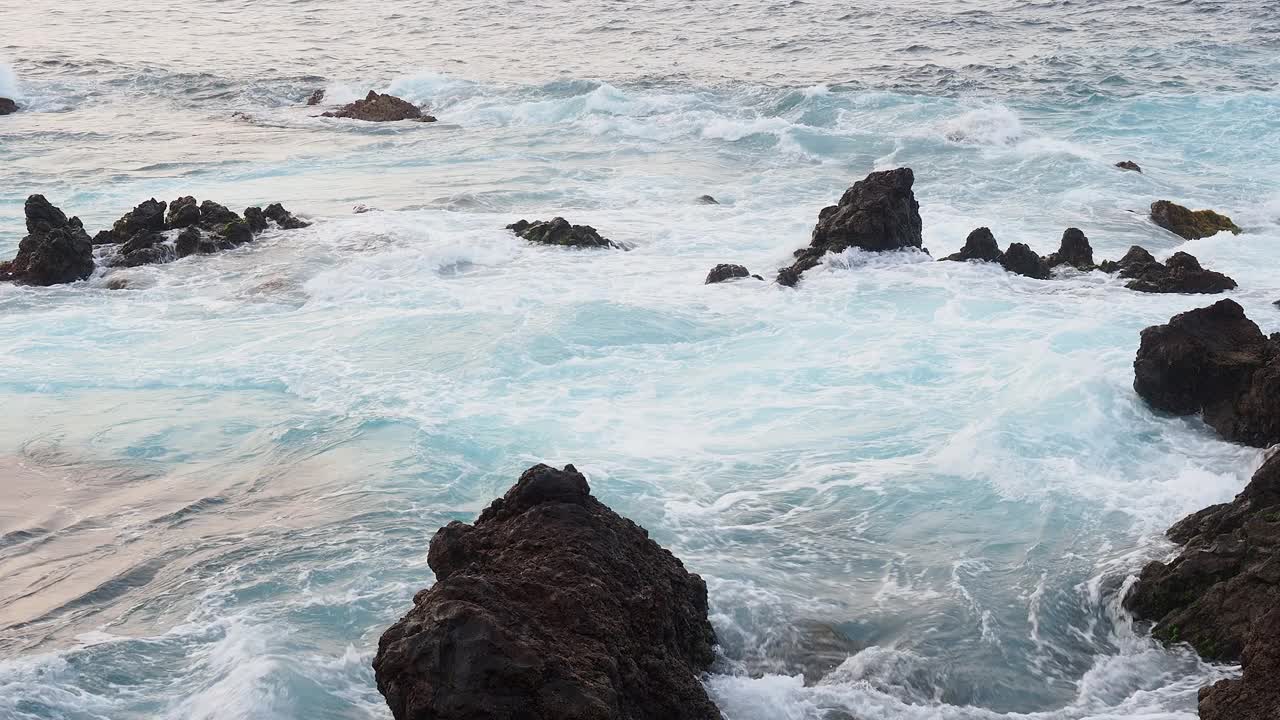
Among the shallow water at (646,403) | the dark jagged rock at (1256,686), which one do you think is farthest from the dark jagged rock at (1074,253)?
the dark jagged rock at (1256,686)

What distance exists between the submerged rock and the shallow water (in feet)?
1.26

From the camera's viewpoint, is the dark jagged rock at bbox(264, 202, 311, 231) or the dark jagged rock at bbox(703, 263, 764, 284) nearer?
the dark jagged rock at bbox(703, 263, 764, 284)

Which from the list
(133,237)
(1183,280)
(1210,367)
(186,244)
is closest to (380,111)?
(133,237)

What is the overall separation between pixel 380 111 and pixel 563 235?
1372 cm

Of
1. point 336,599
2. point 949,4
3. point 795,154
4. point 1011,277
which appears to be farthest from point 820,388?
point 949,4

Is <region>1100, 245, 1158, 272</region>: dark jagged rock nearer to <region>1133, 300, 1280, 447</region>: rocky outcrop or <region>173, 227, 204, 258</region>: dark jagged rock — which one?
<region>1133, 300, 1280, 447</region>: rocky outcrop

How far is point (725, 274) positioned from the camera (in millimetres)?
13789

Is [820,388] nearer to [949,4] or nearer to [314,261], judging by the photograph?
[314,261]

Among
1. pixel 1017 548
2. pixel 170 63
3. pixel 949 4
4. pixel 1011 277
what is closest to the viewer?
pixel 1017 548

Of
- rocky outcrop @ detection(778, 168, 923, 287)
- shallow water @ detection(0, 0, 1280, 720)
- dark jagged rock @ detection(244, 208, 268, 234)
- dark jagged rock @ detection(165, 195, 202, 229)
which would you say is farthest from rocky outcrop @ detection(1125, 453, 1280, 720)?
dark jagged rock @ detection(165, 195, 202, 229)

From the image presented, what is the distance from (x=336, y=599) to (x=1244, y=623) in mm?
4911

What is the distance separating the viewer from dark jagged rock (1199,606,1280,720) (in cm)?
446

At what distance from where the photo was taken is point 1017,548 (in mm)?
7406

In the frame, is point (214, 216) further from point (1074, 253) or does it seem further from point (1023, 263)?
point (1074, 253)
